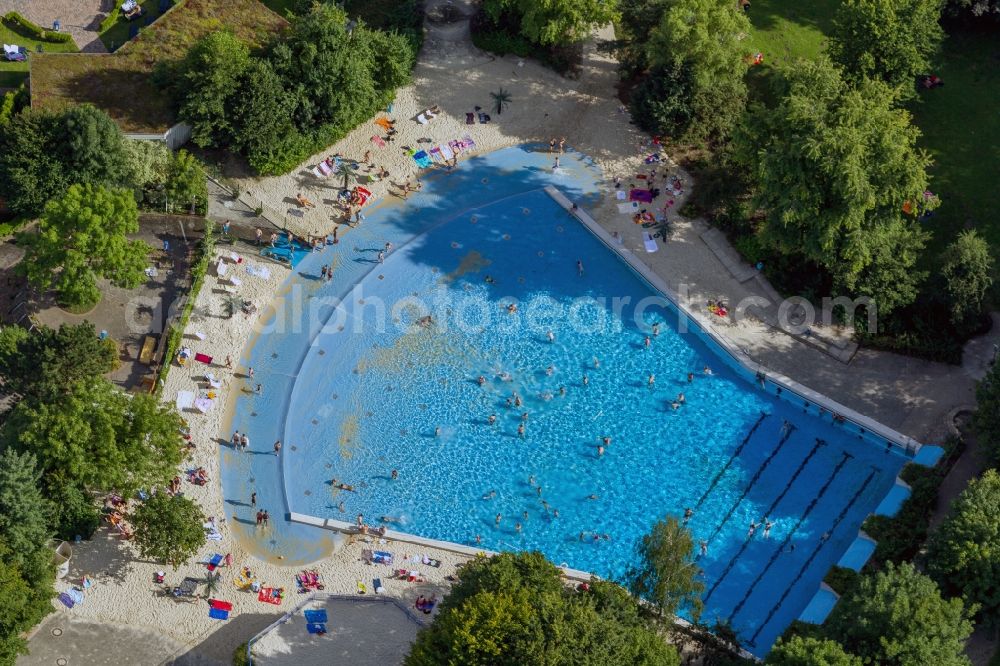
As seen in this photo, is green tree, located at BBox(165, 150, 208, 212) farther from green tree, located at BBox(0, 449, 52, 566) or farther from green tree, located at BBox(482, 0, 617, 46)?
green tree, located at BBox(482, 0, 617, 46)

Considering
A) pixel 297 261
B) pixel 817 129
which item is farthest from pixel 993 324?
pixel 297 261

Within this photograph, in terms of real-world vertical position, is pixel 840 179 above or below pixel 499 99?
above

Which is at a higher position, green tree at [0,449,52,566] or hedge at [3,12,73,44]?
hedge at [3,12,73,44]

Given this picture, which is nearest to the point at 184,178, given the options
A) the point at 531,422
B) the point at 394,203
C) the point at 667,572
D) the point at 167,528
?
the point at 394,203

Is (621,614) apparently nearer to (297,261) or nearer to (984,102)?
(297,261)

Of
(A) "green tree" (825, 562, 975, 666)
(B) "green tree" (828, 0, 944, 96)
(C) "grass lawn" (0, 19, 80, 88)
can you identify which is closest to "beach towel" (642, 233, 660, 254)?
(B) "green tree" (828, 0, 944, 96)

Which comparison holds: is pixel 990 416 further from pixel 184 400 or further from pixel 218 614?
pixel 184 400
